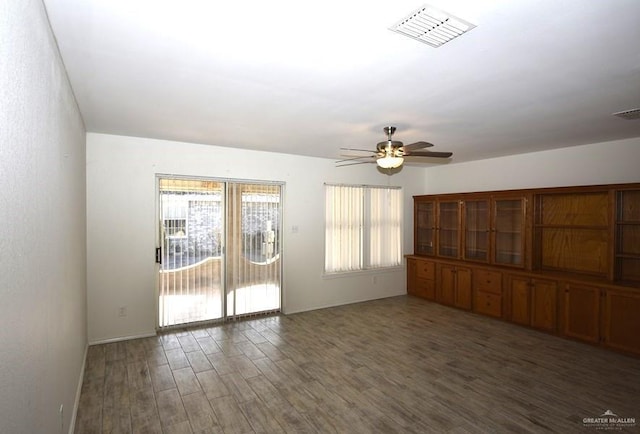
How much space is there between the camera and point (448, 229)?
6277 mm

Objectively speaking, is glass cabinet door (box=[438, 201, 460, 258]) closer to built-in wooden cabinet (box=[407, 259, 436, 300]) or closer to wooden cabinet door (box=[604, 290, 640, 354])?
built-in wooden cabinet (box=[407, 259, 436, 300])

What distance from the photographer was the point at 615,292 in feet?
13.1

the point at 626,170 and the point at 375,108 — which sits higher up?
the point at 375,108

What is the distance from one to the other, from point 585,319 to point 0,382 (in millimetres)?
5533

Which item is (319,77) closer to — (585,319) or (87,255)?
(87,255)

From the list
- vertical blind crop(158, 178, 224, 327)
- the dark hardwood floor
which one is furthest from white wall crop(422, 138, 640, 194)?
vertical blind crop(158, 178, 224, 327)

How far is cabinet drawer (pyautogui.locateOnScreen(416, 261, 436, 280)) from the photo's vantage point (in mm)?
6211

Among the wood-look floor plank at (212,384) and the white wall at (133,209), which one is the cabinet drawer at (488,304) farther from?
the wood-look floor plank at (212,384)

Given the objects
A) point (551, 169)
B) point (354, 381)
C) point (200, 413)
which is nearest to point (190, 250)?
point (200, 413)

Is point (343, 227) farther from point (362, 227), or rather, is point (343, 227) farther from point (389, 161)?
point (389, 161)

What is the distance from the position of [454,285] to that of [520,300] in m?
1.09

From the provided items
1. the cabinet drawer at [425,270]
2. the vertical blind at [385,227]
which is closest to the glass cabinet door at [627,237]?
the cabinet drawer at [425,270]

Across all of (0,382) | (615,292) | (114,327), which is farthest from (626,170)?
(114,327)

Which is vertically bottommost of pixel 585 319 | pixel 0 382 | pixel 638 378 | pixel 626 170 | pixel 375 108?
pixel 638 378
